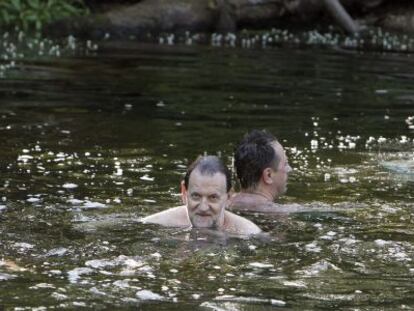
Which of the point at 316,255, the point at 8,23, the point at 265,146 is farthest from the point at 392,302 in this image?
the point at 8,23

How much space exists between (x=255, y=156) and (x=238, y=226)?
1.41 m

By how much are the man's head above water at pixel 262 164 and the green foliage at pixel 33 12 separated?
1697 cm

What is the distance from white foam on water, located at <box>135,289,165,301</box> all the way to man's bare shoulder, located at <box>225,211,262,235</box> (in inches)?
75.2

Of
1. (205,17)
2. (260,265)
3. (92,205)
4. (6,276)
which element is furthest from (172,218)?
(205,17)

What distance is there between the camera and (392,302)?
267 inches

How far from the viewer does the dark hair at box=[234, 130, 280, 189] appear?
10.0m

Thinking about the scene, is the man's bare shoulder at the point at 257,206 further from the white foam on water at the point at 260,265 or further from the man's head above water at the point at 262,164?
the white foam on water at the point at 260,265

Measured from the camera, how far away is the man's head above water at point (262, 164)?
10.0 m

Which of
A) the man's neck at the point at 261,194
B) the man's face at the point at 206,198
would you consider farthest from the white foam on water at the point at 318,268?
the man's neck at the point at 261,194

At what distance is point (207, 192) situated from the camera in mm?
8422

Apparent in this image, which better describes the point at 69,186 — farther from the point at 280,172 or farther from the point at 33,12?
the point at 33,12

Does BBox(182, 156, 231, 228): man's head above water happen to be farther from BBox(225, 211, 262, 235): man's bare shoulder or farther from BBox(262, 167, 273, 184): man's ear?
BBox(262, 167, 273, 184): man's ear

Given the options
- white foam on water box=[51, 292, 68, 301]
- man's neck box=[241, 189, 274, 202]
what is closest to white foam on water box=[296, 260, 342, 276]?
white foam on water box=[51, 292, 68, 301]

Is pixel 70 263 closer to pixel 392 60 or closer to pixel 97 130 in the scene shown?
pixel 97 130
